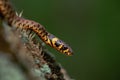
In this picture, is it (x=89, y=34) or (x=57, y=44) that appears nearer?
(x=57, y=44)

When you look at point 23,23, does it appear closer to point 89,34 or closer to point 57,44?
point 57,44

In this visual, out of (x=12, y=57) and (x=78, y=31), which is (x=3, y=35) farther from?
(x=78, y=31)

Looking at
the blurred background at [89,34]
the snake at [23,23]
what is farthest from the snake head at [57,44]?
the blurred background at [89,34]

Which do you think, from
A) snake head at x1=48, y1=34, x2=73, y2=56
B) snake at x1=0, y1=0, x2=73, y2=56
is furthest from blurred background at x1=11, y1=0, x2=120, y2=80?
snake at x1=0, y1=0, x2=73, y2=56

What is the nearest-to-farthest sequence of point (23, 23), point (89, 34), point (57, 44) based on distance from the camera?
1. point (23, 23)
2. point (57, 44)
3. point (89, 34)

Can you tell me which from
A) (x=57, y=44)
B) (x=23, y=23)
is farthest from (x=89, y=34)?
(x=23, y=23)

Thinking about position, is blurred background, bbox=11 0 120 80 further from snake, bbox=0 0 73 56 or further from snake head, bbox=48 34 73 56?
snake, bbox=0 0 73 56

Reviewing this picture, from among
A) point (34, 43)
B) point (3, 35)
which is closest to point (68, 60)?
point (34, 43)

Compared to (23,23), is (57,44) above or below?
above
